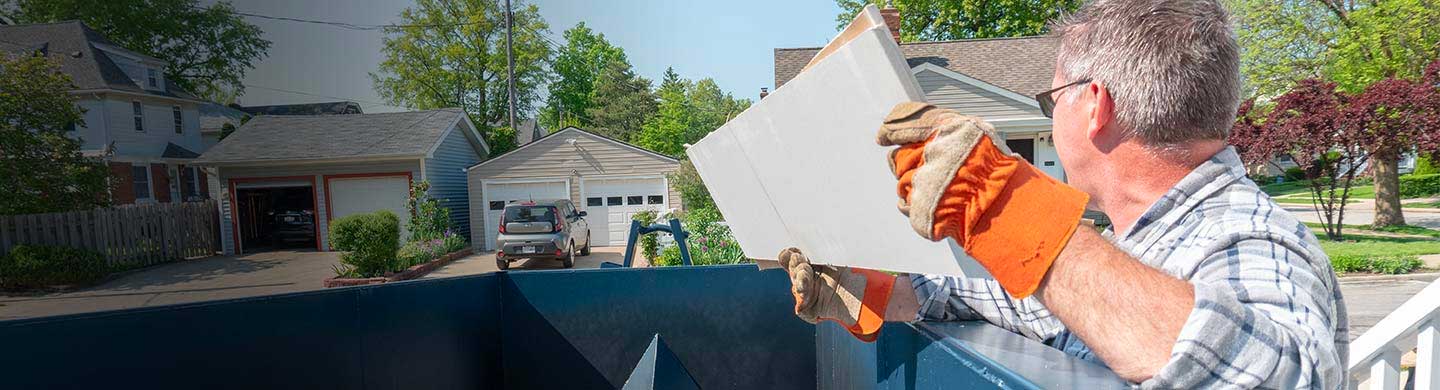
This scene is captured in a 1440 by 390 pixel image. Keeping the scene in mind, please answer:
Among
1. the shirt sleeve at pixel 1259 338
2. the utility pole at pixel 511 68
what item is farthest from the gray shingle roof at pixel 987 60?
the shirt sleeve at pixel 1259 338

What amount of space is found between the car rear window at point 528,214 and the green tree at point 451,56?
20.5m

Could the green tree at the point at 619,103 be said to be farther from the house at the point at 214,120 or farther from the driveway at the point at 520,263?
the driveway at the point at 520,263

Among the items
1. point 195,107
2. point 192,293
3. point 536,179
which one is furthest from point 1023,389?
point 195,107

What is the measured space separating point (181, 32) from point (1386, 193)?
3248cm

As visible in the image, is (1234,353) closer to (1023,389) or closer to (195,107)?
(1023,389)

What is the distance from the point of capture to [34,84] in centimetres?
1252

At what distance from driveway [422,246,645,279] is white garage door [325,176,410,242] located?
3085mm

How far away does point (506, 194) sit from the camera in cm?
1741

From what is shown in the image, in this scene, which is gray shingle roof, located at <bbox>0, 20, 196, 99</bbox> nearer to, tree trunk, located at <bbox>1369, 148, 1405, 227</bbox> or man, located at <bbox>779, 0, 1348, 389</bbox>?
man, located at <bbox>779, 0, 1348, 389</bbox>

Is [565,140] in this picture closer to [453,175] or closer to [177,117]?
[453,175]

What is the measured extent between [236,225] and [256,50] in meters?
9.49

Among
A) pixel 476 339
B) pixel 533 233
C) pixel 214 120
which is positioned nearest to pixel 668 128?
pixel 214 120

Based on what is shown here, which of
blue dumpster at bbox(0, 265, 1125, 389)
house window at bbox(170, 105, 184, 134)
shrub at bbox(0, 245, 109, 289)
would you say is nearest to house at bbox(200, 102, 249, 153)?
house window at bbox(170, 105, 184, 134)

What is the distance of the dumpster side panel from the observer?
288 cm
